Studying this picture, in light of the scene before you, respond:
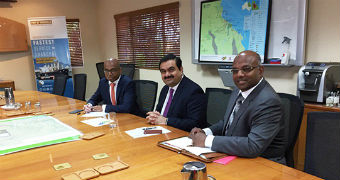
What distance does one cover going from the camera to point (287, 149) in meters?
1.70

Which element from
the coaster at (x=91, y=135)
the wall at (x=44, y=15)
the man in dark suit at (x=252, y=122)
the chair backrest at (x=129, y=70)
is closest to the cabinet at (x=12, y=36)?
the wall at (x=44, y=15)

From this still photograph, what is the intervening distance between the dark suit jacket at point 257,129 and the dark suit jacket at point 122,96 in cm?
133

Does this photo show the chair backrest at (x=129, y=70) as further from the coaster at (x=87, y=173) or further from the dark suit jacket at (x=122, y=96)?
the coaster at (x=87, y=173)

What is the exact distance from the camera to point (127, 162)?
4.52ft

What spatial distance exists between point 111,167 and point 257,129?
30.9 inches

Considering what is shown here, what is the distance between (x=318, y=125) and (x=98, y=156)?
1.16 meters

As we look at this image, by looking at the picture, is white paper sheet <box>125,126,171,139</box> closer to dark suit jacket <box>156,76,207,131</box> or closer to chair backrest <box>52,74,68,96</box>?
dark suit jacket <box>156,76,207,131</box>

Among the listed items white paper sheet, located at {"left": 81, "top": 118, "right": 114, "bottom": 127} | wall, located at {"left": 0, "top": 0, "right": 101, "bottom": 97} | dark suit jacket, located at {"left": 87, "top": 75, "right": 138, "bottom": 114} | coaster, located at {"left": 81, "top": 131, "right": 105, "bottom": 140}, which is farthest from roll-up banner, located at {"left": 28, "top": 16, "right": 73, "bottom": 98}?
coaster, located at {"left": 81, "top": 131, "right": 105, "bottom": 140}

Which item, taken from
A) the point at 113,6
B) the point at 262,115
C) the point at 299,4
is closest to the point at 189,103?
the point at 262,115

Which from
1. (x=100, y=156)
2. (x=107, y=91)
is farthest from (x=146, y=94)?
(x=100, y=156)

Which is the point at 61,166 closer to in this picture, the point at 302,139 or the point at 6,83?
the point at 302,139

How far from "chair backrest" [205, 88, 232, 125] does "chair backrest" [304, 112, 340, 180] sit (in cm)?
93

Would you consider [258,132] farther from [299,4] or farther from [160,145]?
[299,4]

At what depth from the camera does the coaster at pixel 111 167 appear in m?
1.26
